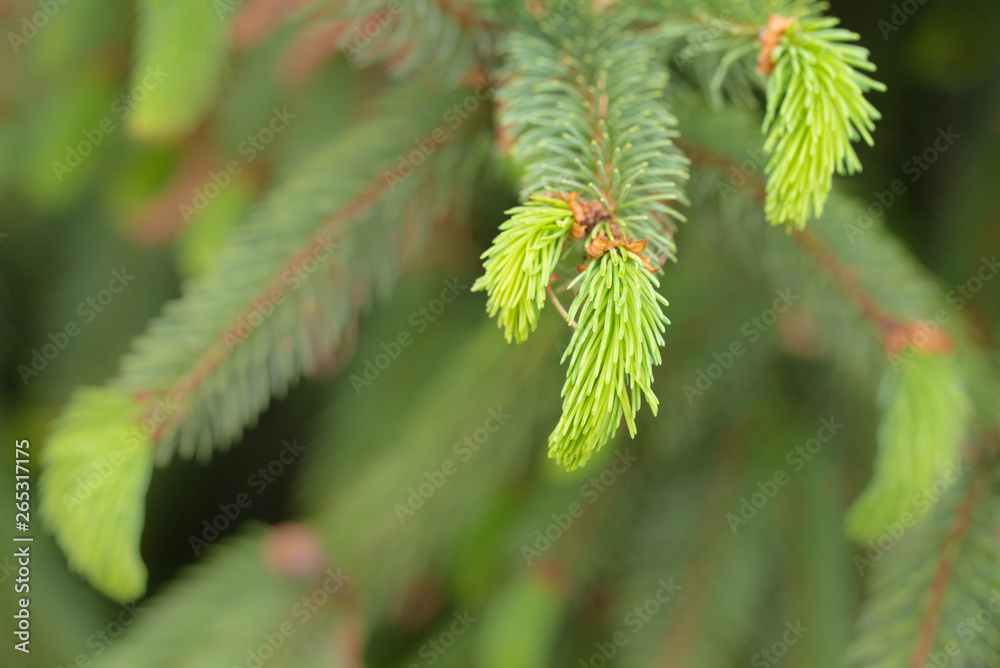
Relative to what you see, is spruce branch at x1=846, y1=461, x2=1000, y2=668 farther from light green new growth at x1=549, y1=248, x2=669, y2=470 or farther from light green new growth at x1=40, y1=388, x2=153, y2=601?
light green new growth at x1=40, y1=388, x2=153, y2=601

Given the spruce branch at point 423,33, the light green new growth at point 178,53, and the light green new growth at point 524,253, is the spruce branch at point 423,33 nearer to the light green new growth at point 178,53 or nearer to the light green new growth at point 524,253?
the light green new growth at point 178,53

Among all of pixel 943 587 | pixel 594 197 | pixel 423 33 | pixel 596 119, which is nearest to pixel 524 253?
pixel 594 197

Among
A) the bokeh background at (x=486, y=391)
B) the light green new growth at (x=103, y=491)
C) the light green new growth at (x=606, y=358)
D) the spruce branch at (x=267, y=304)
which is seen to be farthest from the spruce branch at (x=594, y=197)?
the light green new growth at (x=103, y=491)

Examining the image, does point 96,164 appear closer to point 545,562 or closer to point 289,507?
point 289,507

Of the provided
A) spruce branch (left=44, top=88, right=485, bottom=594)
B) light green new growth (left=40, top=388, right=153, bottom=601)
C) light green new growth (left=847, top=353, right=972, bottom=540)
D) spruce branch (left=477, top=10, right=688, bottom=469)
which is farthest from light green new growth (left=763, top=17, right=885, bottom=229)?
light green new growth (left=40, top=388, right=153, bottom=601)

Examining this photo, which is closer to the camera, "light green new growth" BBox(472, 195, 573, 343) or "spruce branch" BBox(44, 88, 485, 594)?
"light green new growth" BBox(472, 195, 573, 343)

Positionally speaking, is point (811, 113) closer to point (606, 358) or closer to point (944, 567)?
point (606, 358)

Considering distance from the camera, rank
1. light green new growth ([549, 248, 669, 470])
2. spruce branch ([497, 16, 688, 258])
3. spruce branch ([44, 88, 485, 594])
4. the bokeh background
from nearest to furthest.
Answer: light green new growth ([549, 248, 669, 470])
spruce branch ([497, 16, 688, 258])
spruce branch ([44, 88, 485, 594])
the bokeh background
